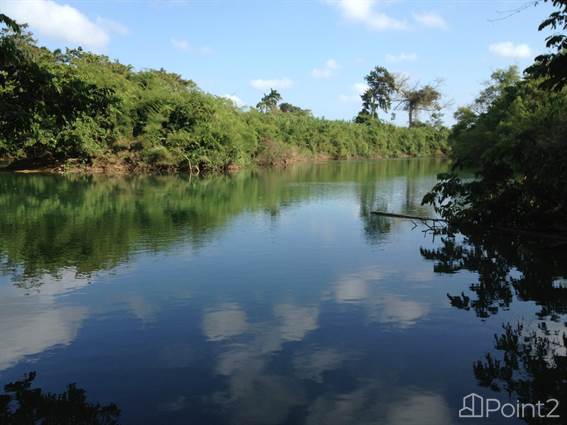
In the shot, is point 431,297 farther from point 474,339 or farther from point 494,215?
point 494,215

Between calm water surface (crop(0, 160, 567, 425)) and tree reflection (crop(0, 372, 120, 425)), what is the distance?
0.18 meters

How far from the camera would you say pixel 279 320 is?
9500 mm

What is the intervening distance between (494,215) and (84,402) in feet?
48.5

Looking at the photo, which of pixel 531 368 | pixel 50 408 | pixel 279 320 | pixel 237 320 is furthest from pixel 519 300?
pixel 50 408

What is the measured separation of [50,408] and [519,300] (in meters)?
8.66

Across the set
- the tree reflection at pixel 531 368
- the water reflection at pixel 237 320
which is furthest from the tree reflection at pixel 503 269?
the tree reflection at pixel 531 368

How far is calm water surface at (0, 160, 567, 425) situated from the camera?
22.1 ft

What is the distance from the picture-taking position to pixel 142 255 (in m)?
14.8

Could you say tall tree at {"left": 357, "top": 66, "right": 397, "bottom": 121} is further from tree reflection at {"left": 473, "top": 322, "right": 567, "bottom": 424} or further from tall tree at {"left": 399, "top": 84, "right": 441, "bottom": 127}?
tree reflection at {"left": 473, "top": 322, "right": 567, "bottom": 424}

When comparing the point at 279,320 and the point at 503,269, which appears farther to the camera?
the point at 503,269

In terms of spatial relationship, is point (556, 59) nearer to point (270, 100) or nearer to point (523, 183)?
point (523, 183)

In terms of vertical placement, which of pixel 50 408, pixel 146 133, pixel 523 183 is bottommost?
pixel 50 408

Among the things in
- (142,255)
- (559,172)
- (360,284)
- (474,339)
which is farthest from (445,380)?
(142,255)

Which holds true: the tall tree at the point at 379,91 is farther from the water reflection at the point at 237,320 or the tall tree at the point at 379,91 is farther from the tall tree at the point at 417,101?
the water reflection at the point at 237,320
